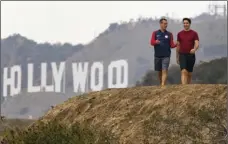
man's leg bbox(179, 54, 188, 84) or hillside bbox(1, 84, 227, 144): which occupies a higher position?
man's leg bbox(179, 54, 188, 84)

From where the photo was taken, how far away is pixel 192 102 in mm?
11812

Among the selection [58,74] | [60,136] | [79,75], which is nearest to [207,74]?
[79,75]

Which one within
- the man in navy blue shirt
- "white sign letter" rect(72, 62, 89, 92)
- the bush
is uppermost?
the man in navy blue shirt

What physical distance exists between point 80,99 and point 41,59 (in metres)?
182

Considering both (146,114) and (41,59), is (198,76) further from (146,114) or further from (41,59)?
(41,59)

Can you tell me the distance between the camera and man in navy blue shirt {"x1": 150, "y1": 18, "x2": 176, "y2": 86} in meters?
13.9

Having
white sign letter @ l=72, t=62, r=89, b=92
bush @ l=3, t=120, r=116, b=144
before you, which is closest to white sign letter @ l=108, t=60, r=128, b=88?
white sign letter @ l=72, t=62, r=89, b=92

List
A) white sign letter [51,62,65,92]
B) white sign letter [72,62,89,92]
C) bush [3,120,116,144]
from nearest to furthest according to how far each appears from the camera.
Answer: bush [3,120,116,144] → white sign letter [72,62,89,92] → white sign letter [51,62,65,92]

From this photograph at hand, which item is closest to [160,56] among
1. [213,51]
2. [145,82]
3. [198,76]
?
[198,76]

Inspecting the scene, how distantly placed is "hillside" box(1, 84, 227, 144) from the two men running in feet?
3.35

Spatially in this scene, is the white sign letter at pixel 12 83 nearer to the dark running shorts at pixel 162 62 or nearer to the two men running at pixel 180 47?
the dark running shorts at pixel 162 62

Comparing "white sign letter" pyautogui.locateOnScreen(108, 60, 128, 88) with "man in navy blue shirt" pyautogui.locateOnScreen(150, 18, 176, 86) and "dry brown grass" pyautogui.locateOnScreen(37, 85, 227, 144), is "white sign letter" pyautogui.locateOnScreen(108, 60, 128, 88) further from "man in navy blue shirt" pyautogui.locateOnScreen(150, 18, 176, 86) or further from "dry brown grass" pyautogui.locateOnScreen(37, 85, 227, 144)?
"dry brown grass" pyautogui.locateOnScreen(37, 85, 227, 144)

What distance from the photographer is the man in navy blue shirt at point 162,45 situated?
13.9m

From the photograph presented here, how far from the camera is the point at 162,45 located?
46.1 feet
